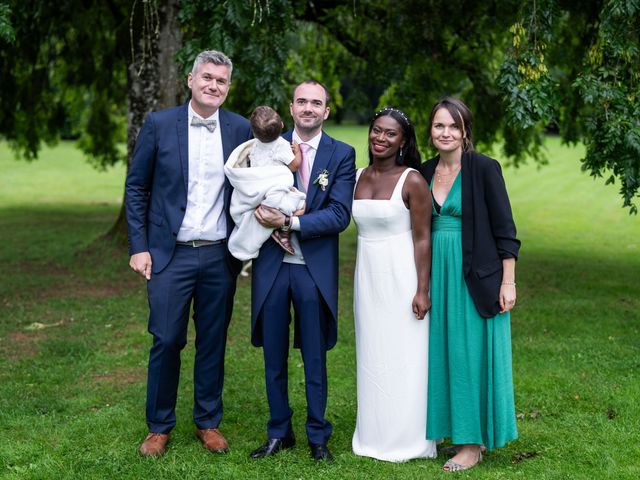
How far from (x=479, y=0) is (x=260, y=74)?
3742mm

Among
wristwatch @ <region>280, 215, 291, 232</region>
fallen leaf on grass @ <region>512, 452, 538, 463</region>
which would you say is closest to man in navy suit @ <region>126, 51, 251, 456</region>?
wristwatch @ <region>280, 215, 291, 232</region>

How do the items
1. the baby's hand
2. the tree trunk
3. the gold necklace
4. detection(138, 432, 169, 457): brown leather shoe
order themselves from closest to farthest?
1. the baby's hand
2. the gold necklace
3. detection(138, 432, 169, 457): brown leather shoe
4. the tree trunk

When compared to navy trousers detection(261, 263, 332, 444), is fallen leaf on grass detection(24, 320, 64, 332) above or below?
below

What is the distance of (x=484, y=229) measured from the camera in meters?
4.64

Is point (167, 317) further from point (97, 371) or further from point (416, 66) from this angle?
point (416, 66)

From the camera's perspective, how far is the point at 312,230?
15.2 feet

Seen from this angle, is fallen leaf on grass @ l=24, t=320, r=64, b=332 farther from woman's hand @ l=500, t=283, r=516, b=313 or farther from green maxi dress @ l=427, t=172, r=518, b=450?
woman's hand @ l=500, t=283, r=516, b=313

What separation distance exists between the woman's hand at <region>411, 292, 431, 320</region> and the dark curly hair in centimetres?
71

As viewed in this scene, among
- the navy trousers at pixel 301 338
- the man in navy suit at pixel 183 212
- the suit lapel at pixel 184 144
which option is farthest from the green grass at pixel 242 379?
the suit lapel at pixel 184 144

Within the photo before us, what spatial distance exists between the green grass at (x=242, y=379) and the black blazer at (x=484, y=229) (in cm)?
101

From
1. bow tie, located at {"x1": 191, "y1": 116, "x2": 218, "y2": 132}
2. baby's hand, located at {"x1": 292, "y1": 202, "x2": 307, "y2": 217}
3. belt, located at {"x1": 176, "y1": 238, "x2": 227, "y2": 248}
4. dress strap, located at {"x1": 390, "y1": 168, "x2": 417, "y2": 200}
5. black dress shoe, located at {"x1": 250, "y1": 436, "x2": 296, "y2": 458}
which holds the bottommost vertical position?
black dress shoe, located at {"x1": 250, "y1": 436, "x2": 296, "y2": 458}

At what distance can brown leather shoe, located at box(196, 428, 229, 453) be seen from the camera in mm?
5082

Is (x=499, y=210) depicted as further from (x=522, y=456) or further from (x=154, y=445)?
(x=154, y=445)

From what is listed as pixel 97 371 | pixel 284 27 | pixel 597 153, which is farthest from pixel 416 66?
pixel 97 371
